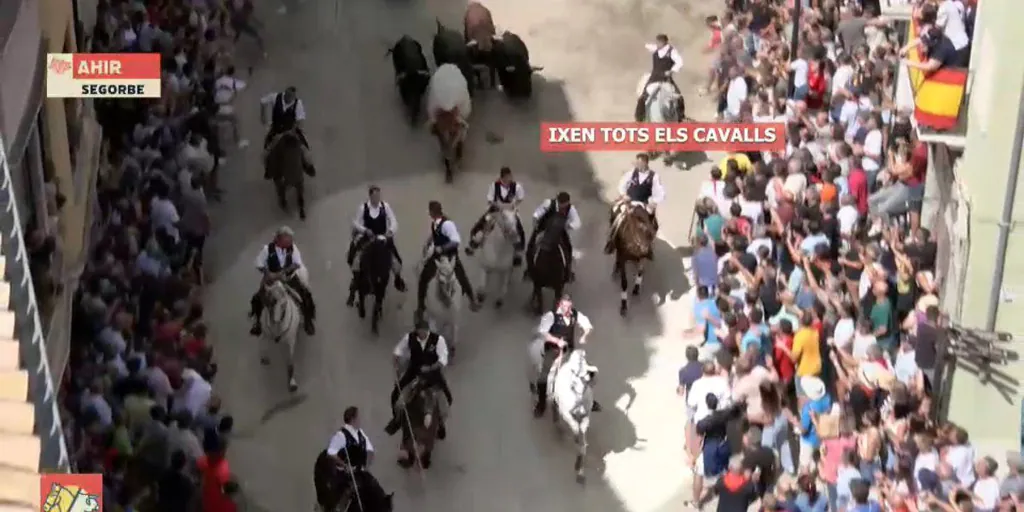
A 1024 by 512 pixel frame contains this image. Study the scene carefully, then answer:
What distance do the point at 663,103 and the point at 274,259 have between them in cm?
732

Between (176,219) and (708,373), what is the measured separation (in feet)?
22.3

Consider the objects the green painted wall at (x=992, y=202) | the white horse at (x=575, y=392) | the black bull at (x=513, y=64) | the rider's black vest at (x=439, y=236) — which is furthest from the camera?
the black bull at (x=513, y=64)

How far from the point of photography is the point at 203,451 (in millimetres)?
16922

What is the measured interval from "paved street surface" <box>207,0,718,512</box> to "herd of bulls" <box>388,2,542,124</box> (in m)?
0.34

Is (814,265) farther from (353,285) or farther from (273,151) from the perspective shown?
(273,151)

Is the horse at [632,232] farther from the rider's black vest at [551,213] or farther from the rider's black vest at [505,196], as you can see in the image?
the rider's black vest at [505,196]

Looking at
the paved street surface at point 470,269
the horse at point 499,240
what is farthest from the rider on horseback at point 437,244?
the paved street surface at point 470,269

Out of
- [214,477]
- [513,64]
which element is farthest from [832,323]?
[513,64]

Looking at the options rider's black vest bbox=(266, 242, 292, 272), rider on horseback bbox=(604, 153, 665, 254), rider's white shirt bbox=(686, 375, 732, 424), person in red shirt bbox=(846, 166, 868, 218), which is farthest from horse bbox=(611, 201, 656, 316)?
rider's black vest bbox=(266, 242, 292, 272)

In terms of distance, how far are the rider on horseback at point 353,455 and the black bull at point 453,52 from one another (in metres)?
9.56

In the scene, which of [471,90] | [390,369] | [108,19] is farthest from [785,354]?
[108,19]

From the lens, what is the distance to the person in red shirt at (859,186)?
20.5m

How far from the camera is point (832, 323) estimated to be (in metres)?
18.4

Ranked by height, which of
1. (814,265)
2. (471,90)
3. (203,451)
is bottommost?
(203,451)
